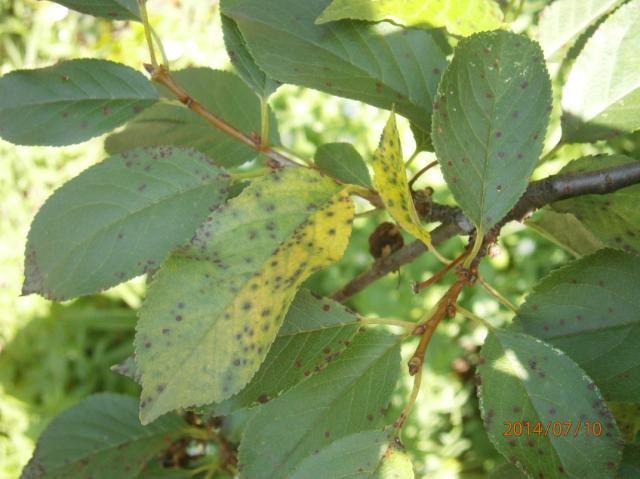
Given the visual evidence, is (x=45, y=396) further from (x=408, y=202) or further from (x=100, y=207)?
(x=408, y=202)

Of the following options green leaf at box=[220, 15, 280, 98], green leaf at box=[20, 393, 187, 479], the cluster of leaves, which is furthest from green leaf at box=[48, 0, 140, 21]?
green leaf at box=[20, 393, 187, 479]

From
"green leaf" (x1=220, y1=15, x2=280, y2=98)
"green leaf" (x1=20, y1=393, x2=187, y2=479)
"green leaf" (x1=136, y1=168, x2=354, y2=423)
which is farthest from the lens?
"green leaf" (x1=20, y1=393, x2=187, y2=479)

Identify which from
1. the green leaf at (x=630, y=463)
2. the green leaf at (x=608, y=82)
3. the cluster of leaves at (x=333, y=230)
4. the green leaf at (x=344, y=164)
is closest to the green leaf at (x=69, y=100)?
the cluster of leaves at (x=333, y=230)

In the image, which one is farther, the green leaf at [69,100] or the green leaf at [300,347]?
the green leaf at [69,100]

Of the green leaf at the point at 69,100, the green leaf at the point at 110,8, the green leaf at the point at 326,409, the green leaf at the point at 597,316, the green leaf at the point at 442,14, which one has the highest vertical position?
the green leaf at the point at 110,8

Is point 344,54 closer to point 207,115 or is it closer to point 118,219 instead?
point 207,115

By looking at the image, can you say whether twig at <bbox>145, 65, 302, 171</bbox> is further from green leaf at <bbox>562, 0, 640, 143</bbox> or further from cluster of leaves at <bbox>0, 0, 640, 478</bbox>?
green leaf at <bbox>562, 0, 640, 143</bbox>

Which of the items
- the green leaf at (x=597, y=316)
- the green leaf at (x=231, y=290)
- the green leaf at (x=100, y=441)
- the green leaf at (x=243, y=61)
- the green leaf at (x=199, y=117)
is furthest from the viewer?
the green leaf at (x=100, y=441)
